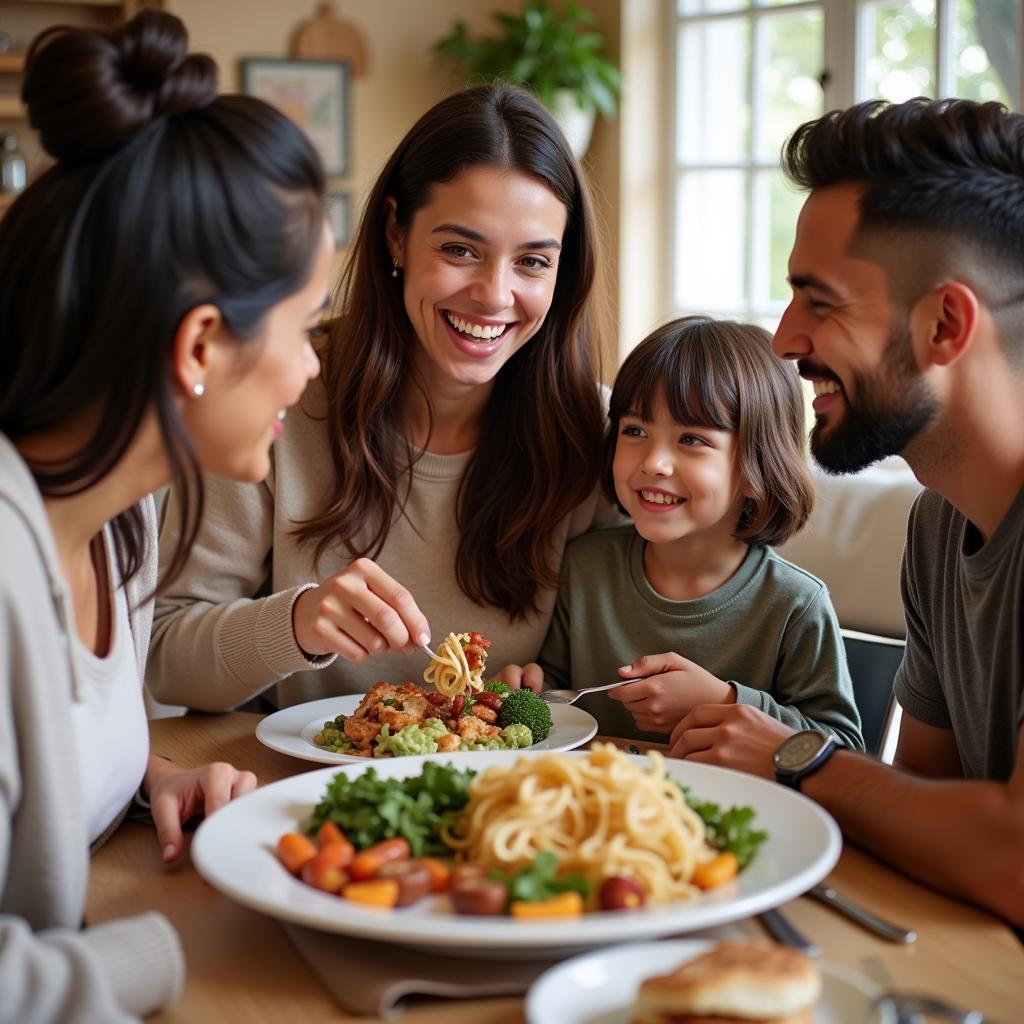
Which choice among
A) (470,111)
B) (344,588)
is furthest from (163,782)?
(470,111)

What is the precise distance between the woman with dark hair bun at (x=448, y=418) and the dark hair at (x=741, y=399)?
19 cm

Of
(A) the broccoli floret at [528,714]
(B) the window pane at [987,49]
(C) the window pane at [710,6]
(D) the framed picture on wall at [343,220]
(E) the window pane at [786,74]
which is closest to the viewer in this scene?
(A) the broccoli floret at [528,714]

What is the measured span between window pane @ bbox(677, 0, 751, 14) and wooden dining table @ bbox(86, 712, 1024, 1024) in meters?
5.15

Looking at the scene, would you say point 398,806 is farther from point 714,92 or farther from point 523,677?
point 714,92

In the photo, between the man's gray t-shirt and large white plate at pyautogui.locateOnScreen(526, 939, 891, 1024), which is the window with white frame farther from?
large white plate at pyautogui.locateOnScreen(526, 939, 891, 1024)

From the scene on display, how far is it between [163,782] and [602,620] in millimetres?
971

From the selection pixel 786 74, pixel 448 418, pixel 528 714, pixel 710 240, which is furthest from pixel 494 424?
pixel 710 240

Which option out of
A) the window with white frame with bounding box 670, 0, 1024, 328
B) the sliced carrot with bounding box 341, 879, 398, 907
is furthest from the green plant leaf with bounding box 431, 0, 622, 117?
the sliced carrot with bounding box 341, 879, 398, 907

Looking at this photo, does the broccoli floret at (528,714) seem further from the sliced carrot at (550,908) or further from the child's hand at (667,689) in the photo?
the sliced carrot at (550,908)

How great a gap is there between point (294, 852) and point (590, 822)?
0.29 m

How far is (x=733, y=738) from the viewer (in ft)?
5.49

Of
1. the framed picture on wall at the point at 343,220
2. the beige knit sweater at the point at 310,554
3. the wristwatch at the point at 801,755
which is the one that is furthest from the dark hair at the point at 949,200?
the framed picture on wall at the point at 343,220

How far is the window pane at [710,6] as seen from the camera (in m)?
5.88

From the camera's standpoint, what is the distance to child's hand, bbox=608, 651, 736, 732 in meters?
1.96
